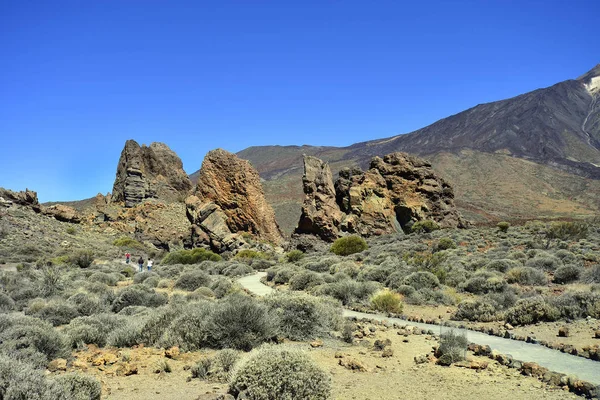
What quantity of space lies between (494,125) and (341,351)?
590ft

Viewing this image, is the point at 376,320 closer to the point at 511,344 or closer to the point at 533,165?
the point at 511,344

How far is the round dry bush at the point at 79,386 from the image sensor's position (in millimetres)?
4811

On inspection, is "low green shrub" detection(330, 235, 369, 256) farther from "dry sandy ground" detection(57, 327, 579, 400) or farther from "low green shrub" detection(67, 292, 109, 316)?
"dry sandy ground" detection(57, 327, 579, 400)

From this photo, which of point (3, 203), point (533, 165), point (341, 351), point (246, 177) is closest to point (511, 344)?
point (341, 351)

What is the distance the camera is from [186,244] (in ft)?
119

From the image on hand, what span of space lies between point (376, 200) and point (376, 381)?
1264 inches

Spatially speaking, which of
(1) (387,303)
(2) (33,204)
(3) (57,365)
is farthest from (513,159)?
(3) (57,365)

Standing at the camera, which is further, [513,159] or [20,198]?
[513,159]

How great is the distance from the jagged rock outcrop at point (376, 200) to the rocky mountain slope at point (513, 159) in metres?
28.5

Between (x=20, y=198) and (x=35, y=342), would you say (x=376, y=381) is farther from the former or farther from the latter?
(x=20, y=198)

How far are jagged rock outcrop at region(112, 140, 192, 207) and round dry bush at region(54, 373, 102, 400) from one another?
47.1 meters

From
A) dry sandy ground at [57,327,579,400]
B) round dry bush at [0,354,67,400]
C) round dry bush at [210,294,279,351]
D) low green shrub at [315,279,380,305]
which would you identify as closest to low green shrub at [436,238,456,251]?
low green shrub at [315,279,380,305]

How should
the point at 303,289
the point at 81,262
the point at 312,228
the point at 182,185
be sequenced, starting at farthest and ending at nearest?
1. the point at 182,185
2. the point at 312,228
3. the point at 81,262
4. the point at 303,289

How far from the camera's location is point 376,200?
3772 cm
